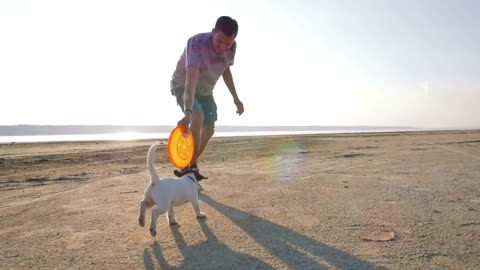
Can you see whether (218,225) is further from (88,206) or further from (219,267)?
(88,206)

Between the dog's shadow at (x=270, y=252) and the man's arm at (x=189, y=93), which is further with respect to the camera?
the man's arm at (x=189, y=93)

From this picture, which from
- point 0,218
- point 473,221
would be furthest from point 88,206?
point 473,221

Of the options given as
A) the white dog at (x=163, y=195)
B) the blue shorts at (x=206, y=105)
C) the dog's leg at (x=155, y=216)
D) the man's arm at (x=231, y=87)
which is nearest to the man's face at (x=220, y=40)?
the blue shorts at (x=206, y=105)

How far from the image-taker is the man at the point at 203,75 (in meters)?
4.09

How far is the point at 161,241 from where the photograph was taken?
2.74 meters

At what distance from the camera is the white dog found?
2963mm

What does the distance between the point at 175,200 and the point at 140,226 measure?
0.35 meters

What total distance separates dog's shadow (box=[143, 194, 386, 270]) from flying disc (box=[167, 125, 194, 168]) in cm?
111

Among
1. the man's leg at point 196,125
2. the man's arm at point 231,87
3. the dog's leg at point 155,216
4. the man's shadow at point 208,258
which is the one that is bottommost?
the man's shadow at point 208,258

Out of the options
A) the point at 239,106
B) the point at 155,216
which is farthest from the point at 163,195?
the point at 239,106

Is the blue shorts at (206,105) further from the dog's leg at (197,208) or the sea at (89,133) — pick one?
the sea at (89,133)

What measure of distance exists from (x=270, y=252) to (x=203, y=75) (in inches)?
107

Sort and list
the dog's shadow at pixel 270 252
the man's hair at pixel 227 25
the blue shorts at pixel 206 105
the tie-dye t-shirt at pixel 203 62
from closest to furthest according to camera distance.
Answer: the dog's shadow at pixel 270 252, the man's hair at pixel 227 25, the tie-dye t-shirt at pixel 203 62, the blue shorts at pixel 206 105

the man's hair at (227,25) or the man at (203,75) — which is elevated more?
the man's hair at (227,25)
